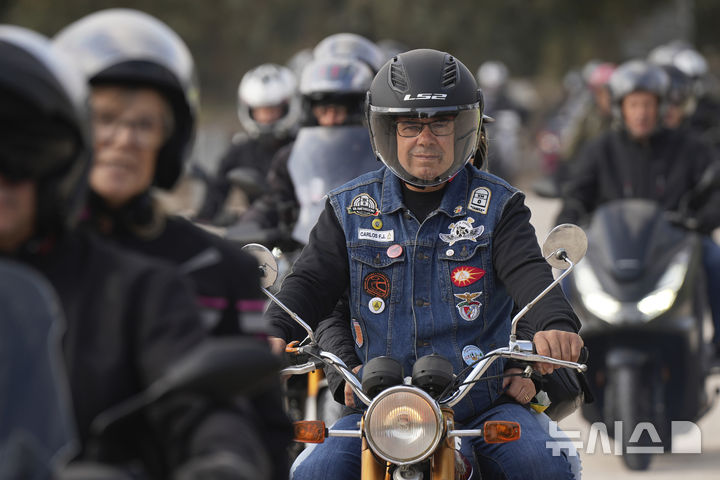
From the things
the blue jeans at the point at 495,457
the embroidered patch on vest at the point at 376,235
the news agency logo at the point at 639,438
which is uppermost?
the embroidered patch on vest at the point at 376,235

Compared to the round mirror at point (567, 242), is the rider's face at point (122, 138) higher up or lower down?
higher up

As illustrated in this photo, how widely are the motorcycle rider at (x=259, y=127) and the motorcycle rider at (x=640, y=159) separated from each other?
9.68ft

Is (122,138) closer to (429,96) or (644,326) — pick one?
(429,96)

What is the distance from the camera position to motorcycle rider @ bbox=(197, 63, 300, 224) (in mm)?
11547

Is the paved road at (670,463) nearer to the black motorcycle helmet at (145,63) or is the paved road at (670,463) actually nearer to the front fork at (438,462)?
the front fork at (438,462)

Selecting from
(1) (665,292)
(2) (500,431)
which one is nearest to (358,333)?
(2) (500,431)

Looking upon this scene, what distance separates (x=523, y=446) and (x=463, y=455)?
0.18 metres

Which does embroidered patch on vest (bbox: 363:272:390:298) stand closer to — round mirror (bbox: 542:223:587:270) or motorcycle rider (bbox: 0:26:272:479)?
round mirror (bbox: 542:223:587:270)

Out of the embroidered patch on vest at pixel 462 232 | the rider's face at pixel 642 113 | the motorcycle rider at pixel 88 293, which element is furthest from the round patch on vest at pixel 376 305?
the rider's face at pixel 642 113

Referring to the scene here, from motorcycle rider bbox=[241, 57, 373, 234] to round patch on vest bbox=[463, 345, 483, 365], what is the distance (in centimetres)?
337

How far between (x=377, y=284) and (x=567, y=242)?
2.01ft

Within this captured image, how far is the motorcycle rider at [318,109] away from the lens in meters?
7.84

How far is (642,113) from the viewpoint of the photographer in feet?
29.1

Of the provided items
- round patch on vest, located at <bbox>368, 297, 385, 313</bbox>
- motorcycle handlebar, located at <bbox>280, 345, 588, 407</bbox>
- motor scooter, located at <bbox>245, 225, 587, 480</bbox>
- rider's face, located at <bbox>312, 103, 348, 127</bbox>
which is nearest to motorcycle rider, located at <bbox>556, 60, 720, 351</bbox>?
rider's face, located at <bbox>312, 103, 348, 127</bbox>
